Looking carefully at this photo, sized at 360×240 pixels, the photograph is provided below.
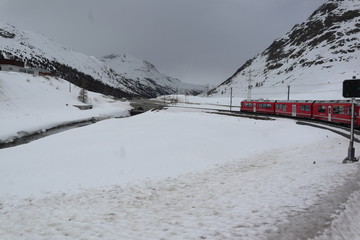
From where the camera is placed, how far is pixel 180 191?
10812mm

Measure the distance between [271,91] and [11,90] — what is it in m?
113

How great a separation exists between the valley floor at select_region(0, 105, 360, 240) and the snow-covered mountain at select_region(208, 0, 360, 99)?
246 feet

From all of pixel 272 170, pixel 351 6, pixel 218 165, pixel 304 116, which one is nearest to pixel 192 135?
pixel 218 165

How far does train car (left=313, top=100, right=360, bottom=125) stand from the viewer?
27867 mm

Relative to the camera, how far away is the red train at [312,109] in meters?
28.7

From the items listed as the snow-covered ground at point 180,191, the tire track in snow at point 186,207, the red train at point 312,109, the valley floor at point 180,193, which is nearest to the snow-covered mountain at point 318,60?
the red train at point 312,109

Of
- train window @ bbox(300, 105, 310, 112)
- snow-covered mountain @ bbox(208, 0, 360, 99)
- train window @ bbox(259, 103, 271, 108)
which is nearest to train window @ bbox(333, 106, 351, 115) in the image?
train window @ bbox(300, 105, 310, 112)

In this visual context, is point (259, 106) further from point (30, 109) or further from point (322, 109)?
point (30, 109)

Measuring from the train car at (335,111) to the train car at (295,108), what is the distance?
4.02 feet

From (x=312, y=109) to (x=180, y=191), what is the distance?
32.2 metres

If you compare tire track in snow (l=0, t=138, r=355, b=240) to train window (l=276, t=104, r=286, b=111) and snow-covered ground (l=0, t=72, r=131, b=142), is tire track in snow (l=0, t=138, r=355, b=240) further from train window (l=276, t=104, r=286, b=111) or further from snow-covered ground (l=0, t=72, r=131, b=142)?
snow-covered ground (l=0, t=72, r=131, b=142)

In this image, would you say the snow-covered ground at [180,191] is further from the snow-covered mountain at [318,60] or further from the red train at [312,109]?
the snow-covered mountain at [318,60]

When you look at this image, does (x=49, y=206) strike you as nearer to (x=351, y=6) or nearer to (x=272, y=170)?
(x=272, y=170)

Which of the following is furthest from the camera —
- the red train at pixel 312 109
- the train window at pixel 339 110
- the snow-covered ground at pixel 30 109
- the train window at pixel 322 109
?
the snow-covered ground at pixel 30 109
